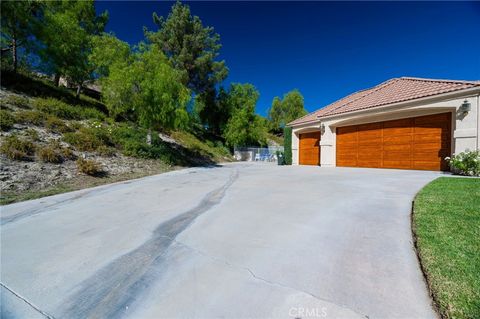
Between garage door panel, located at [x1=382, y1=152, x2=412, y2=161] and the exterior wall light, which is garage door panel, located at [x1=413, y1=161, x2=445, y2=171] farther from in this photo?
the exterior wall light

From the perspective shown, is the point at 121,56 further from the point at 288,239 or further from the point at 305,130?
the point at 288,239

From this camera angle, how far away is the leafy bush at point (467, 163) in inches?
299

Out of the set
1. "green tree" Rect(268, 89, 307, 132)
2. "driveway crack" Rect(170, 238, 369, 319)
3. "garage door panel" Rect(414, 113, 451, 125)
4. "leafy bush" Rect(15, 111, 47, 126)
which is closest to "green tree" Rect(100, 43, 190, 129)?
"leafy bush" Rect(15, 111, 47, 126)

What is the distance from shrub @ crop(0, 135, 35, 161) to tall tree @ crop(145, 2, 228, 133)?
16950mm

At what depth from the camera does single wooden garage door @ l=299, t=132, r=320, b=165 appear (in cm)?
1433

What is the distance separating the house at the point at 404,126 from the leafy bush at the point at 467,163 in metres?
0.37

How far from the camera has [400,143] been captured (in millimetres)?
10094

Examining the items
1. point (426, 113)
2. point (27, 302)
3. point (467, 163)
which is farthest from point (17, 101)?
point (467, 163)

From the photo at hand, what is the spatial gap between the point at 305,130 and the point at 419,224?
12.5m

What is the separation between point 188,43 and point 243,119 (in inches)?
386

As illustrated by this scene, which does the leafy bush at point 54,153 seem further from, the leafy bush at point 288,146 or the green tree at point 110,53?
the leafy bush at point 288,146

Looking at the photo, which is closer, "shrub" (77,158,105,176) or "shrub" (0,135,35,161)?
"shrub" (0,135,35,161)

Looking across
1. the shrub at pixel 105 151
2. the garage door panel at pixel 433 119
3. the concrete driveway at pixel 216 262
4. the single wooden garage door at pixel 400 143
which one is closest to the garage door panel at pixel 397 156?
the single wooden garage door at pixel 400 143

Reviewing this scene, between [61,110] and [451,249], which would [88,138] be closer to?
[61,110]
